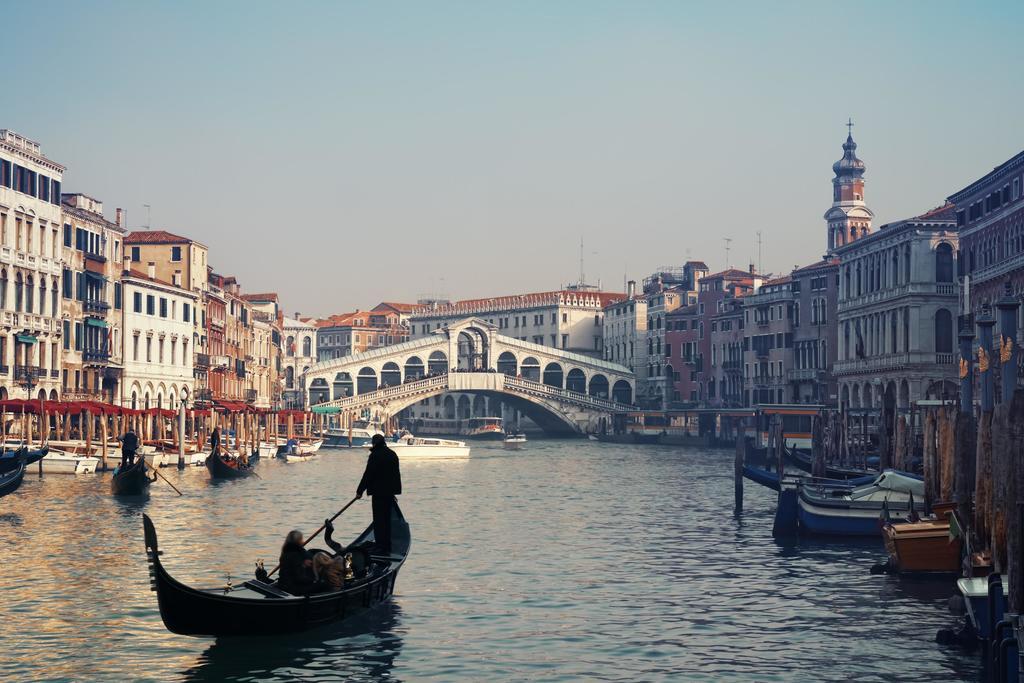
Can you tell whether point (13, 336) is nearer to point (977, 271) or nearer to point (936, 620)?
point (977, 271)

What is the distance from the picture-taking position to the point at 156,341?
57.4 metres

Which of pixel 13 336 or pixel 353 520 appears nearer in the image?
pixel 353 520

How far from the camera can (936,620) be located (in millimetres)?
15484

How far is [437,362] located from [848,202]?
2898 centimetres

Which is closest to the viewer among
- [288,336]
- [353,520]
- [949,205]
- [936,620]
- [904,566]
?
[936,620]

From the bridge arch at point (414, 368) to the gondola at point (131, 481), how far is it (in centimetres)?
5917

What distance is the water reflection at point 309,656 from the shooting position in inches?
507

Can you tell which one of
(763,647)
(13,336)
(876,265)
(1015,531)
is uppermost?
(876,265)

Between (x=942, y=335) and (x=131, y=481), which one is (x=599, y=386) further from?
(x=131, y=481)

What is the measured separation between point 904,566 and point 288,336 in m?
111

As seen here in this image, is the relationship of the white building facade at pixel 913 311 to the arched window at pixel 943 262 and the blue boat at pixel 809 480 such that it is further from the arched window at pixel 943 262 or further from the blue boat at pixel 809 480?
the blue boat at pixel 809 480

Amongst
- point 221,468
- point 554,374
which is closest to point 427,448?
point 221,468

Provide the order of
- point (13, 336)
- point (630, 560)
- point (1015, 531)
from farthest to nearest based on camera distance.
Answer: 1. point (13, 336)
2. point (630, 560)
3. point (1015, 531)

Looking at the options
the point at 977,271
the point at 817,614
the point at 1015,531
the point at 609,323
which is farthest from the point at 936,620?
the point at 609,323
